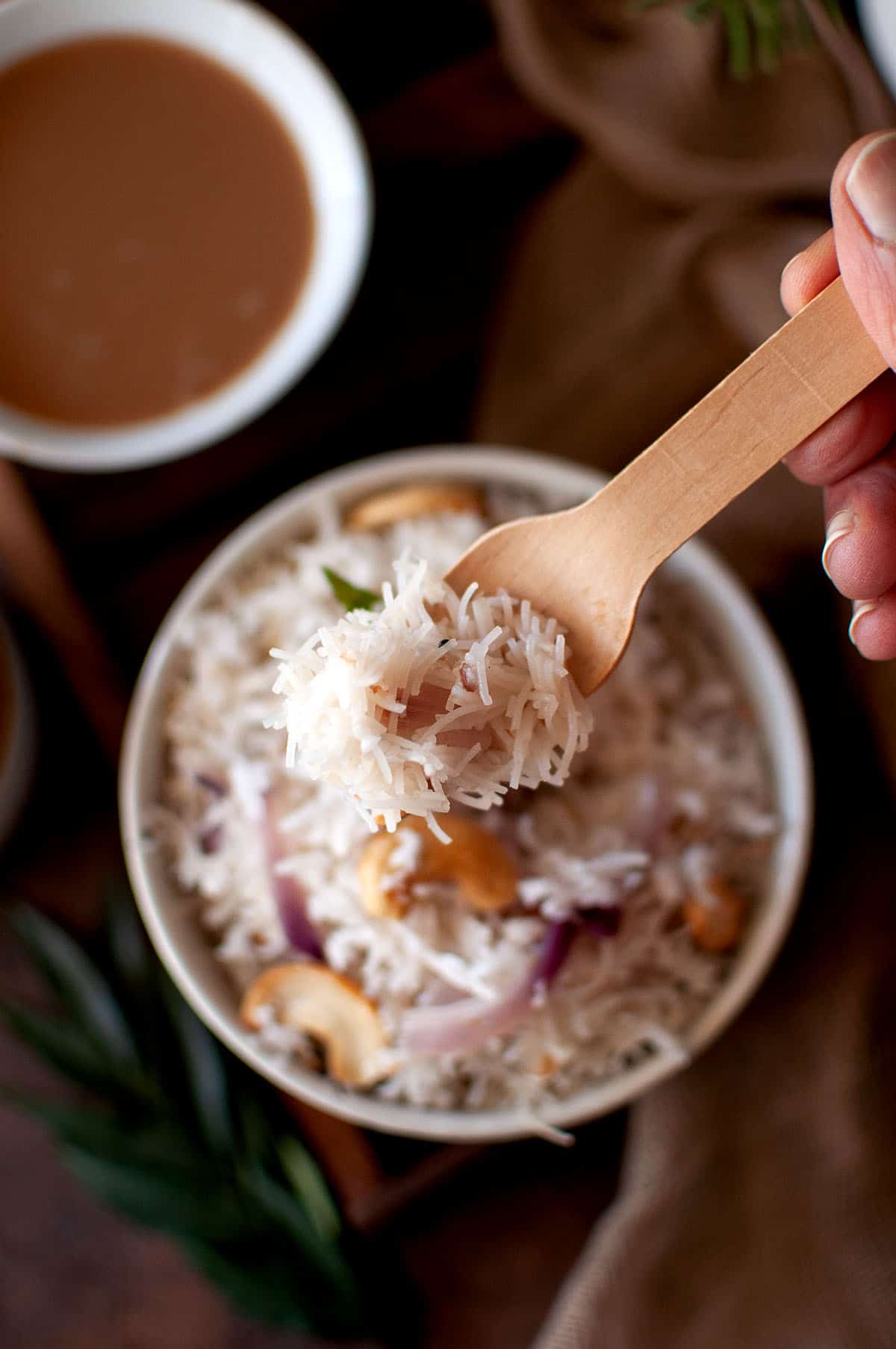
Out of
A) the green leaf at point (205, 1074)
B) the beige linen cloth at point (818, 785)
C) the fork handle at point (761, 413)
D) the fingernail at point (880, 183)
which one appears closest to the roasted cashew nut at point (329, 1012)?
the green leaf at point (205, 1074)

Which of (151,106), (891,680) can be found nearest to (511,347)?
(151,106)

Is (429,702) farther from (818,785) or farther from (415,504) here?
(818,785)

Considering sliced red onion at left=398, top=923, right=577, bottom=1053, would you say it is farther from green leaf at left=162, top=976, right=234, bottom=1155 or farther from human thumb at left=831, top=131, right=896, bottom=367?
human thumb at left=831, top=131, right=896, bottom=367

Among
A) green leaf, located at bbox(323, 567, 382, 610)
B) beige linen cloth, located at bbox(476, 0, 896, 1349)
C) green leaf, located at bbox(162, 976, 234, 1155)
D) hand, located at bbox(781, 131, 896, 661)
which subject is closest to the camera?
hand, located at bbox(781, 131, 896, 661)

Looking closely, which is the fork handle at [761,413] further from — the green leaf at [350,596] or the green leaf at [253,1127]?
the green leaf at [253,1127]

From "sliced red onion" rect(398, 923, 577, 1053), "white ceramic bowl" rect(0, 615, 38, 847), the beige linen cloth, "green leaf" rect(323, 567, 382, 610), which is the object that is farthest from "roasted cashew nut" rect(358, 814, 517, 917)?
"white ceramic bowl" rect(0, 615, 38, 847)

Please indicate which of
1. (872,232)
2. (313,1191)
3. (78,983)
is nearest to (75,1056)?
(78,983)

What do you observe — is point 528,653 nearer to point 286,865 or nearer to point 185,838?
point 286,865
